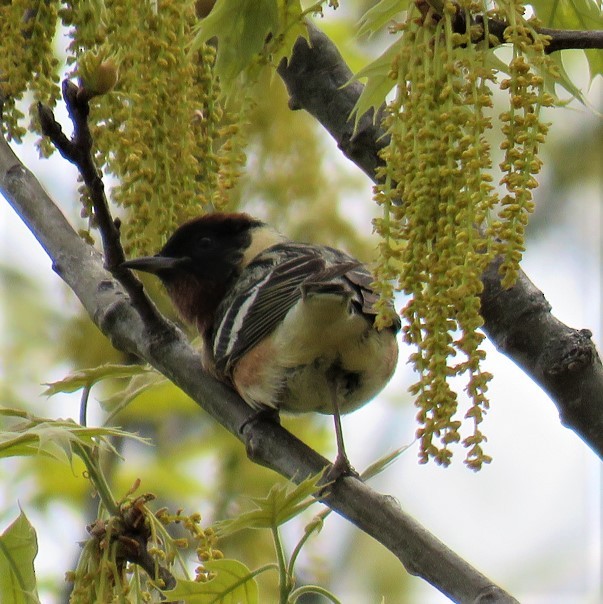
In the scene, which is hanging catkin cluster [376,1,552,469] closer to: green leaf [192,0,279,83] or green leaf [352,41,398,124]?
green leaf [352,41,398,124]

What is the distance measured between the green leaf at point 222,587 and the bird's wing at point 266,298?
916mm

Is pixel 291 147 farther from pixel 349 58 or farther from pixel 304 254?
pixel 349 58

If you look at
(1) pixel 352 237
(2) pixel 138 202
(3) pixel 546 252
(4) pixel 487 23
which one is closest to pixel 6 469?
(1) pixel 352 237

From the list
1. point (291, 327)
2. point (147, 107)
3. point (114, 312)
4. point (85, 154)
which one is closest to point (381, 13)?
point (147, 107)

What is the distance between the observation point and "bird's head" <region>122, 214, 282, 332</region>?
2975 millimetres

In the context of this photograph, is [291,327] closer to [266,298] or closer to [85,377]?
[266,298]

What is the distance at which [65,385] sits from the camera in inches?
76.4

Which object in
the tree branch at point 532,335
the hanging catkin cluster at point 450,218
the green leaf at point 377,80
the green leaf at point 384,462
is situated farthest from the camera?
the tree branch at point 532,335

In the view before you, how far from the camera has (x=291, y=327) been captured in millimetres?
2488

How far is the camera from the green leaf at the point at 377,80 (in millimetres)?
1544

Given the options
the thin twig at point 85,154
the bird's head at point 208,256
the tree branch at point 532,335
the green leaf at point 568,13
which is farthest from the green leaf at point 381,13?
the bird's head at point 208,256

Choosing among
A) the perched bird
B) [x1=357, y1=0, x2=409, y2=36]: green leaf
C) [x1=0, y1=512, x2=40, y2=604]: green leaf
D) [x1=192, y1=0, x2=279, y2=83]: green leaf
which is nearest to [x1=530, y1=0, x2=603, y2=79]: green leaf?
[x1=357, y1=0, x2=409, y2=36]: green leaf

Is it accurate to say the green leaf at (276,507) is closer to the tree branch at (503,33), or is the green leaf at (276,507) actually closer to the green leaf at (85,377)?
the green leaf at (85,377)

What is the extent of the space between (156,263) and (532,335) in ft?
3.40
